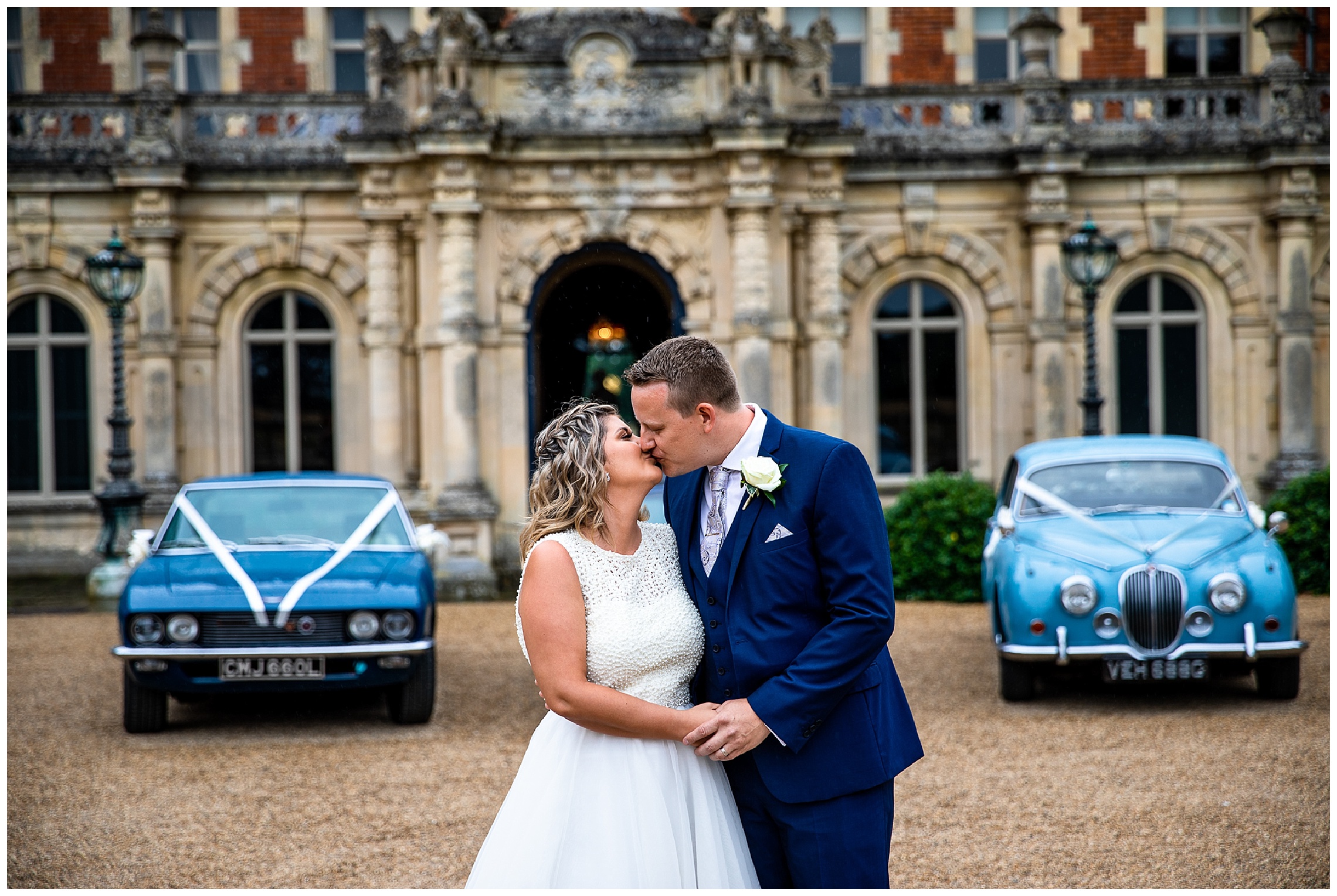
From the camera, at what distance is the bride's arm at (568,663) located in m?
3.23

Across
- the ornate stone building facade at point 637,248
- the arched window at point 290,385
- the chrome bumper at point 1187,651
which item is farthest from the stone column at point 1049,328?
the arched window at point 290,385

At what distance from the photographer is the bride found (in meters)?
3.29

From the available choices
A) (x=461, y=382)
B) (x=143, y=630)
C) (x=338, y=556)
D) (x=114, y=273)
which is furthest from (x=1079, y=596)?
(x=114, y=273)

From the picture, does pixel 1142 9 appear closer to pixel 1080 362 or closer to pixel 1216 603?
pixel 1080 362

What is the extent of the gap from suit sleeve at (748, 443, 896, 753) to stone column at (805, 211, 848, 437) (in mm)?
11983

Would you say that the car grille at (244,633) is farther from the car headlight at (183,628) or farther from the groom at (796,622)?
the groom at (796,622)

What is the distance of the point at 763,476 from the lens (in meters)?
3.25

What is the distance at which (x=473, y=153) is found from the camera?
1436 centimetres

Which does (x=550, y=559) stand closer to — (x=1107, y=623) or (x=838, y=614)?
(x=838, y=614)

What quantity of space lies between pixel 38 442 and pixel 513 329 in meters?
6.91

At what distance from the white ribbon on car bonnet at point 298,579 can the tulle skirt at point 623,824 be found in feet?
14.9

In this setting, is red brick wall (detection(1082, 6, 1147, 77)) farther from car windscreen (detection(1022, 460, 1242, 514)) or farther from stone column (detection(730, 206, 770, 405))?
car windscreen (detection(1022, 460, 1242, 514))

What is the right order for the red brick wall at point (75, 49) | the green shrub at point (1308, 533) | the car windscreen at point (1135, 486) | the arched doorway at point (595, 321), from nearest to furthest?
1. the car windscreen at point (1135, 486)
2. the green shrub at point (1308, 533)
3. the arched doorway at point (595, 321)
4. the red brick wall at point (75, 49)

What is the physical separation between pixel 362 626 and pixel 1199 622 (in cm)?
516
